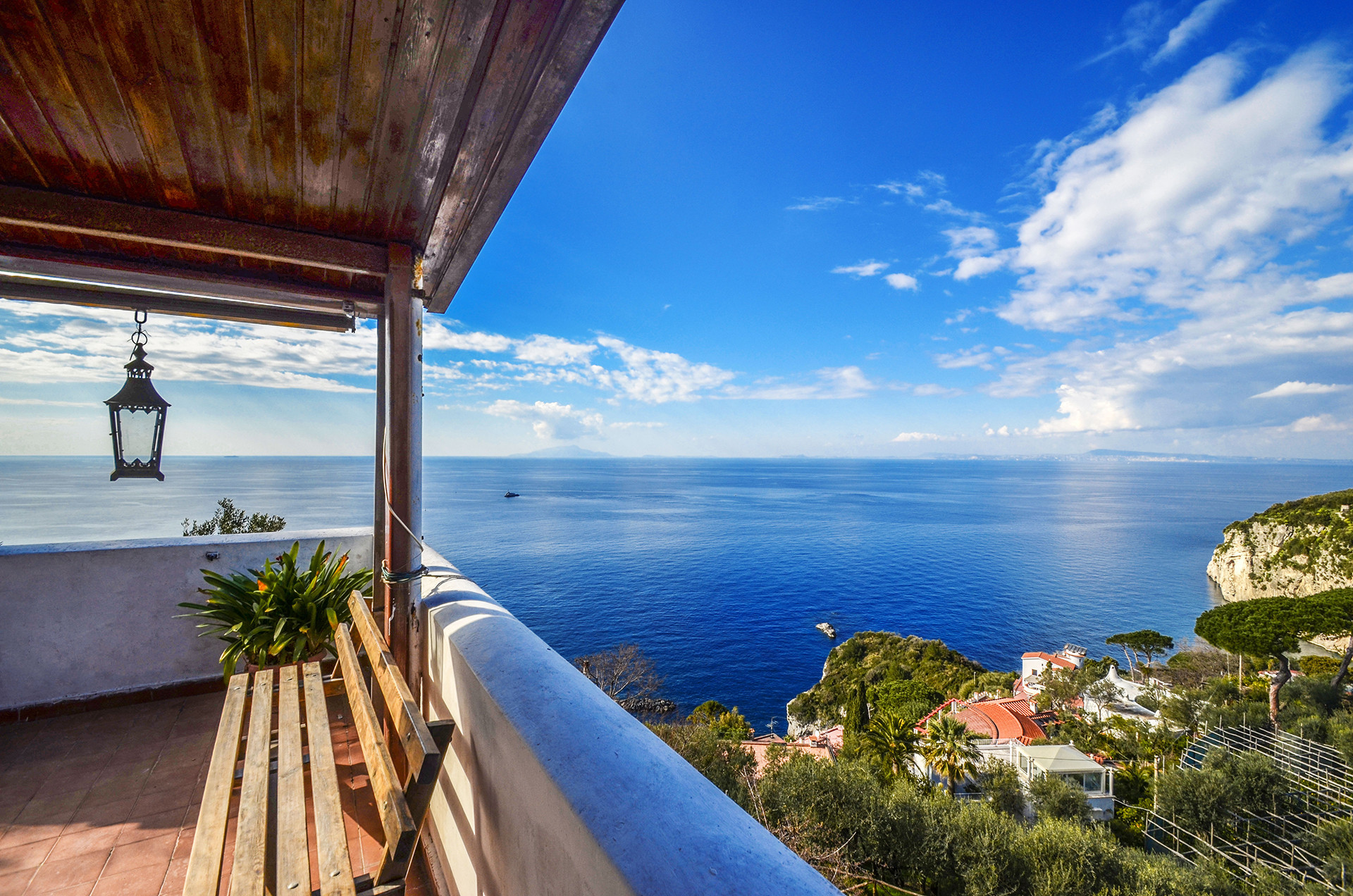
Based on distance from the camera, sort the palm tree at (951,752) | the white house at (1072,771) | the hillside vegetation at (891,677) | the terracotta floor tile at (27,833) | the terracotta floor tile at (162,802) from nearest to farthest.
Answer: the terracotta floor tile at (27,833) → the terracotta floor tile at (162,802) → the white house at (1072,771) → the palm tree at (951,752) → the hillside vegetation at (891,677)

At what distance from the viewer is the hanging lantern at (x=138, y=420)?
2646 mm

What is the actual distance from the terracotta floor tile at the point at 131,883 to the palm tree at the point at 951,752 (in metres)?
17.9

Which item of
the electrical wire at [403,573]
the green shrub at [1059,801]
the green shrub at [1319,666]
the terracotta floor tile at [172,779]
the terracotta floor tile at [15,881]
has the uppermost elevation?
the electrical wire at [403,573]

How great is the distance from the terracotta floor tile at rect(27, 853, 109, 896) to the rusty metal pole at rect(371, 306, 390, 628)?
3.38 feet

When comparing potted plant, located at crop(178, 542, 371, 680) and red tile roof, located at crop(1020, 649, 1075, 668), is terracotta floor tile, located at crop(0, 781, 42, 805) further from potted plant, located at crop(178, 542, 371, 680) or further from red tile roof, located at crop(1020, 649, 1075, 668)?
red tile roof, located at crop(1020, 649, 1075, 668)

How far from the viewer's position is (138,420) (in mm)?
2699

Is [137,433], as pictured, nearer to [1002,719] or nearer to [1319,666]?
[1002,719]

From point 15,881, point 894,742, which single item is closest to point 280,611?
point 15,881

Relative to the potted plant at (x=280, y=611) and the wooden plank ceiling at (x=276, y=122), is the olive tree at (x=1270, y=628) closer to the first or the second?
the potted plant at (x=280, y=611)

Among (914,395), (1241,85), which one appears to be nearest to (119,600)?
(1241,85)

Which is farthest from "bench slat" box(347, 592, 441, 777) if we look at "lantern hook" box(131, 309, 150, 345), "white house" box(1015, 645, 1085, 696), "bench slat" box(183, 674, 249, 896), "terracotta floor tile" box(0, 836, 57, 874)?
"white house" box(1015, 645, 1085, 696)

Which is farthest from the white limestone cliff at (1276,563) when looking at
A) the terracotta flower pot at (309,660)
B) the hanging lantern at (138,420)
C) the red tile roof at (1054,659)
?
the hanging lantern at (138,420)

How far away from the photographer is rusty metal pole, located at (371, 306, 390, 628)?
2398mm

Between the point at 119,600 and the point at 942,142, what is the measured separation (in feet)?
265
